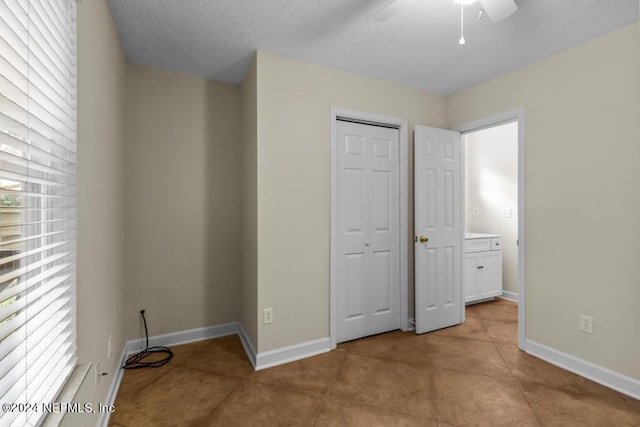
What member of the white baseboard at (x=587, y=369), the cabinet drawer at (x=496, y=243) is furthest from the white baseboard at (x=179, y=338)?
the cabinet drawer at (x=496, y=243)

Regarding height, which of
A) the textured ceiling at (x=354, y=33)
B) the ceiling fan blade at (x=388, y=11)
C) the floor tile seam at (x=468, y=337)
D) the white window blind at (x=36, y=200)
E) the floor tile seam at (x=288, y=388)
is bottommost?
the floor tile seam at (x=288, y=388)

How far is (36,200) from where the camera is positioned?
104 centimetres

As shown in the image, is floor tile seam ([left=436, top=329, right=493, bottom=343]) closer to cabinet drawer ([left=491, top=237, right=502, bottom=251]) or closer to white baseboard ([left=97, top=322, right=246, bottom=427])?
cabinet drawer ([left=491, top=237, right=502, bottom=251])

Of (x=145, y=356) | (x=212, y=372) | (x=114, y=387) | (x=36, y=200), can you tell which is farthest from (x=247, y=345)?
(x=36, y=200)

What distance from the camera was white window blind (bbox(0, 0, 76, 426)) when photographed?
797mm

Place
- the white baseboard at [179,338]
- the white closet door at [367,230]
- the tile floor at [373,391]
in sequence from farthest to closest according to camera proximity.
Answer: the white closet door at [367,230] < the white baseboard at [179,338] < the tile floor at [373,391]

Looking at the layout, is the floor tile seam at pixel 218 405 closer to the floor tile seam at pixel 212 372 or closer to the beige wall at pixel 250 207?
the floor tile seam at pixel 212 372

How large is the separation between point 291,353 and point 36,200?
2044mm

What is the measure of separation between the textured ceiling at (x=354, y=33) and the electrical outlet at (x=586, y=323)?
2.09 m

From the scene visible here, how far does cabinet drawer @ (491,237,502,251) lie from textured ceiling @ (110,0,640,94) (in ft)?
7.33

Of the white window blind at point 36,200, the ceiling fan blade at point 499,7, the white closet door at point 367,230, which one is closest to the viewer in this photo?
the white window blind at point 36,200

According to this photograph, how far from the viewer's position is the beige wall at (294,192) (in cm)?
244

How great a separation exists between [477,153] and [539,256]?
8.37 feet

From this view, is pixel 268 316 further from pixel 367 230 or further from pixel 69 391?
pixel 69 391
